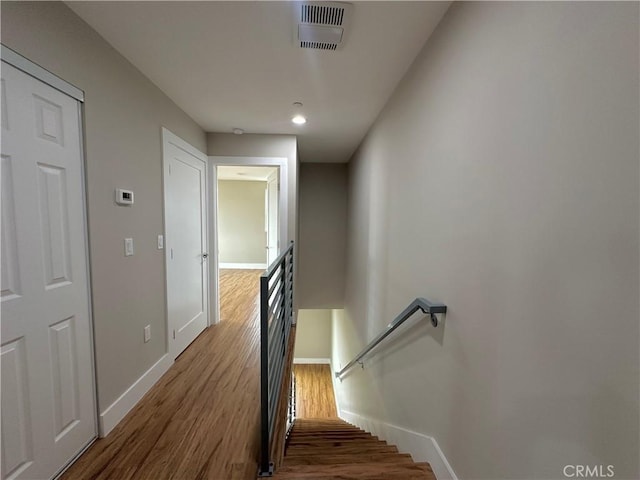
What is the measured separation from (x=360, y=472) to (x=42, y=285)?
1741mm

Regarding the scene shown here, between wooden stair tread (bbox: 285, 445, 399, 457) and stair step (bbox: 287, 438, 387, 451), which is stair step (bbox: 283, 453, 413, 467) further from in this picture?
stair step (bbox: 287, 438, 387, 451)

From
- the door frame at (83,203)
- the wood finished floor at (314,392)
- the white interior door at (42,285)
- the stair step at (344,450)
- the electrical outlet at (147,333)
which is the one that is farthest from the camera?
the wood finished floor at (314,392)

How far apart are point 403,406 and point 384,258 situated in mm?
1129

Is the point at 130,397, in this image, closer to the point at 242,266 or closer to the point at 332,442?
the point at 332,442

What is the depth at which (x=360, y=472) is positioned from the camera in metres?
1.32

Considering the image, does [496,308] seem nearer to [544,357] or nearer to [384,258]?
[544,357]

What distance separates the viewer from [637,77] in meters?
0.57

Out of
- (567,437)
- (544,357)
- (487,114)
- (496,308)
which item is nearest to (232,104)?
(487,114)

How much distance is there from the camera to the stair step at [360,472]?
1.28 metres

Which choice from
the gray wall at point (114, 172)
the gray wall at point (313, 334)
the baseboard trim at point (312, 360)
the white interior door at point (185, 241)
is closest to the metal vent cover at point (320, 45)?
the gray wall at point (114, 172)

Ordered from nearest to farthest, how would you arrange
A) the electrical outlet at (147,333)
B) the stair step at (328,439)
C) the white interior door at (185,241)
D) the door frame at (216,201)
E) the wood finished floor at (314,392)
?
the electrical outlet at (147,333) < the stair step at (328,439) < the white interior door at (185,241) < the door frame at (216,201) < the wood finished floor at (314,392)

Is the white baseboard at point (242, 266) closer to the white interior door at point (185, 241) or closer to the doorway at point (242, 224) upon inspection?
the doorway at point (242, 224)

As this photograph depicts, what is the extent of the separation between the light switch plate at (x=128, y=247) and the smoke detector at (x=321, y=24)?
165 centimetres

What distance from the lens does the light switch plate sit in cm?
180
